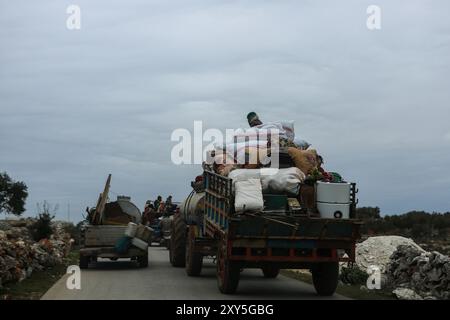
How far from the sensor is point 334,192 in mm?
14422

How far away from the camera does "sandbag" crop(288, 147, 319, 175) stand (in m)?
15.2

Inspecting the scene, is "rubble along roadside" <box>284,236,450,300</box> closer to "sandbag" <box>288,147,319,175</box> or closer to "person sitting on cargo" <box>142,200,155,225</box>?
"sandbag" <box>288,147,319,175</box>

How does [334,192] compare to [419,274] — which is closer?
[334,192]

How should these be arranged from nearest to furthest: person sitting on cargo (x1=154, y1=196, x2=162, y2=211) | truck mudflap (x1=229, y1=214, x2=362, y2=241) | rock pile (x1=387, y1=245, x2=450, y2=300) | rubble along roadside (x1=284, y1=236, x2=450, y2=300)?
truck mudflap (x1=229, y1=214, x2=362, y2=241) < rubble along roadside (x1=284, y1=236, x2=450, y2=300) < rock pile (x1=387, y1=245, x2=450, y2=300) < person sitting on cargo (x1=154, y1=196, x2=162, y2=211)

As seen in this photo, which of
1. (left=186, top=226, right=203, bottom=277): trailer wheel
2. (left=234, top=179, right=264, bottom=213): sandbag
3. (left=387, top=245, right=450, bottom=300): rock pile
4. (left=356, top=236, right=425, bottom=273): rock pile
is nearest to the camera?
(left=234, top=179, right=264, bottom=213): sandbag

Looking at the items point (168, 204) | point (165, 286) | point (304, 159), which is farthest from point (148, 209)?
point (304, 159)

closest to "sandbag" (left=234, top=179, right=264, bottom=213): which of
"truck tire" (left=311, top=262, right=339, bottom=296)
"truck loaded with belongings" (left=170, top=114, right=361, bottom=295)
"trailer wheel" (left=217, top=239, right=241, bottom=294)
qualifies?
"truck loaded with belongings" (left=170, top=114, right=361, bottom=295)

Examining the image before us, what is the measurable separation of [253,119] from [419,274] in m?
5.34

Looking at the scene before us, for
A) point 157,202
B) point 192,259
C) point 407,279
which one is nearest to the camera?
point 407,279

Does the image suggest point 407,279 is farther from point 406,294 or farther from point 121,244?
point 121,244

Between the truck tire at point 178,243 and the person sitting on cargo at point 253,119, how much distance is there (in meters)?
4.95

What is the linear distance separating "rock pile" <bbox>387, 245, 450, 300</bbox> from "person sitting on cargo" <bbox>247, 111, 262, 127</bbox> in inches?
190

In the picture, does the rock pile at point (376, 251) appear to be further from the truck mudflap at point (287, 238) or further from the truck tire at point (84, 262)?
the truck mudflap at point (287, 238)

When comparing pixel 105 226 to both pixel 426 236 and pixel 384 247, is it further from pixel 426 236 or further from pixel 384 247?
pixel 426 236
